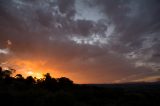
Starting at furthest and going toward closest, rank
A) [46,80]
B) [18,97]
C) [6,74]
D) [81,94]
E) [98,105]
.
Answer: [6,74] < [46,80] < [81,94] < [98,105] < [18,97]

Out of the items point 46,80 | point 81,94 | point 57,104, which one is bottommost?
point 57,104

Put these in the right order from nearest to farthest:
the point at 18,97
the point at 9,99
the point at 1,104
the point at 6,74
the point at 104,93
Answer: the point at 1,104 → the point at 9,99 → the point at 18,97 → the point at 104,93 → the point at 6,74

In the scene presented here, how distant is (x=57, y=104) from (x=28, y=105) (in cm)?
359

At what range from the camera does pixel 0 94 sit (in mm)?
31188

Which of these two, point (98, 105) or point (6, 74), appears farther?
point (6, 74)

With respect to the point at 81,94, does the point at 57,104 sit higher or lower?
lower

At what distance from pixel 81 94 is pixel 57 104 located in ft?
58.3

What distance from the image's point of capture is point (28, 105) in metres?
29.7

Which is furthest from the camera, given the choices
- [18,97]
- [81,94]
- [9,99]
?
[81,94]

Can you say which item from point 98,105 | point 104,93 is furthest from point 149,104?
point 104,93

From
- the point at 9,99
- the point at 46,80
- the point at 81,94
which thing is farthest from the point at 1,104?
Result: the point at 46,80

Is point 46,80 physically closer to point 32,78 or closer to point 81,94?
point 32,78

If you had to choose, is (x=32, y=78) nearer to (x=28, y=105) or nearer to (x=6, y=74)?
(x=6, y=74)

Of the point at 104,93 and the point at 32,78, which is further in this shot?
the point at 32,78
